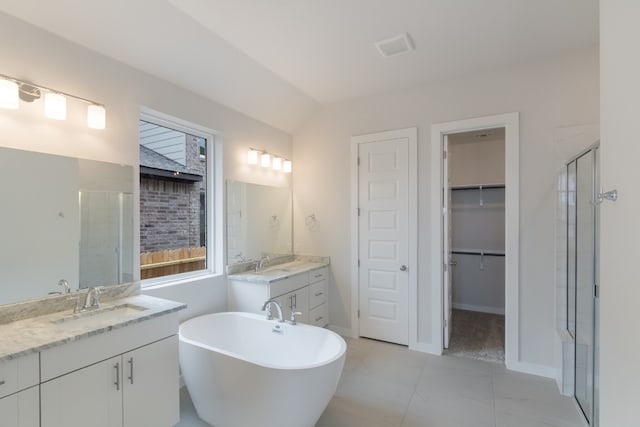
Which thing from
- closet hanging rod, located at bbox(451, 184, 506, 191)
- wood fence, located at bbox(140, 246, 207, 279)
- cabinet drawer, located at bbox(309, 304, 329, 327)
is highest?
closet hanging rod, located at bbox(451, 184, 506, 191)

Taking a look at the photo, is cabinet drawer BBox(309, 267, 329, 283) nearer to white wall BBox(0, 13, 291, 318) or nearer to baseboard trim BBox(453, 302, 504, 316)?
white wall BBox(0, 13, 291, 318)

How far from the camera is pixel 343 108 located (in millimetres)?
3902

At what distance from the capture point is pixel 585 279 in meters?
2.37

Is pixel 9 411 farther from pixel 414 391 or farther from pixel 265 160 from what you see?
pixel 265 160

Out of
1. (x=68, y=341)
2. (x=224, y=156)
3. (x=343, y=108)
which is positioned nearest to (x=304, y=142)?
(x=343, y=108)

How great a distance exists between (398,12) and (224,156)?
206cm

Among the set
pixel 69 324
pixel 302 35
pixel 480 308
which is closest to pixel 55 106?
pixel 69 324

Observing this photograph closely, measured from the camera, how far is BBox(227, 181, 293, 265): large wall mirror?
3.41 m

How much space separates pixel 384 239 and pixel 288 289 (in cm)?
124

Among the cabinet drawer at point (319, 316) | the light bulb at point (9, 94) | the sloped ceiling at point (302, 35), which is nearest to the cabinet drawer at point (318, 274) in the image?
the cabinet drawer at point (319, 316)

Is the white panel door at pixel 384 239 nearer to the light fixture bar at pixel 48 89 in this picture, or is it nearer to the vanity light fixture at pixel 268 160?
the vanity light fixture at pixel 268 160
